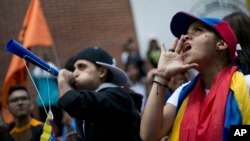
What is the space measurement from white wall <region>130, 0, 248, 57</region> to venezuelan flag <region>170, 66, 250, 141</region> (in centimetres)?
109

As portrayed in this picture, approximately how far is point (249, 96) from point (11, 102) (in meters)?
3.07

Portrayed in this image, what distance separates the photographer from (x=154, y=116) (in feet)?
8.62

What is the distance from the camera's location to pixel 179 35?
2.92 meters

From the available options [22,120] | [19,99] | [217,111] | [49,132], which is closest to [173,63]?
[217,111]

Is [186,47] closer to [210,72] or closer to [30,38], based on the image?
[210,72]

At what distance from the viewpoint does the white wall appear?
366 cm

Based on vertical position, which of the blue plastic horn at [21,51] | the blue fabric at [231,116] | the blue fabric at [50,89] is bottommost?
the blue fabric at [50,89]

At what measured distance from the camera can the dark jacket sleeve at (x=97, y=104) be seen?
3121 mm

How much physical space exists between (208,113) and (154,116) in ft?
0.90

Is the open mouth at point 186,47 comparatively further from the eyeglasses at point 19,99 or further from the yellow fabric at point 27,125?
the eyeglasses at point 19,99

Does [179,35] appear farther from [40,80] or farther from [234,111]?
[40,80]

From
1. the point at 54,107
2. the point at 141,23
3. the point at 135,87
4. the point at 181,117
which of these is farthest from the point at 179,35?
the point at 135,87

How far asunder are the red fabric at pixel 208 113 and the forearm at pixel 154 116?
5.1 inches

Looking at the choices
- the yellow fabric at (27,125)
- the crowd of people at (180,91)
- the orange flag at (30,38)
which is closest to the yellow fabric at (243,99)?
the crowd of people at (180,91)
